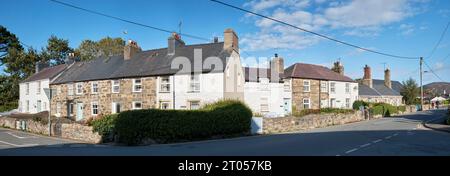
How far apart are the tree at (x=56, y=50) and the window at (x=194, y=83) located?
44.1 meters

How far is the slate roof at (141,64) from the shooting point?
95.9 ft

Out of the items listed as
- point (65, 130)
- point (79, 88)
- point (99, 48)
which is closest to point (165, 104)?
point (65, 130)

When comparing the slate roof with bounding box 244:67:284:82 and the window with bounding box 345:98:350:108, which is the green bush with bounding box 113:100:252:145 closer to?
the slate roof with bounding box 244:67:284:82

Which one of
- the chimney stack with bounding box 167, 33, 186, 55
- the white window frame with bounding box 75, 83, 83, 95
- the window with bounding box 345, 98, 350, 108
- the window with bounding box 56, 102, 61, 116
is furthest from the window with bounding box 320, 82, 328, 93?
the window with bounding box 56, 102, 61, 116

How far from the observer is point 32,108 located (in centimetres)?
4312

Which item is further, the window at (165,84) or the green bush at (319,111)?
the green bush at (319,111)

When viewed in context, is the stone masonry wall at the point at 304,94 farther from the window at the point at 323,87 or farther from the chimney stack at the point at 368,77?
the chimney stack at the point at 368,77

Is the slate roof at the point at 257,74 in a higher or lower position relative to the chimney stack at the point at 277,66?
lower

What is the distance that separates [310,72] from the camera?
42875 millimetres

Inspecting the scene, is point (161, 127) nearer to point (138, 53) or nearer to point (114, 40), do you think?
point (138, 53)

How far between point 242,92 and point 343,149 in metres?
18.0

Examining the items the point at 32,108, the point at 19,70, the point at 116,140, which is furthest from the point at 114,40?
the point at 116,140

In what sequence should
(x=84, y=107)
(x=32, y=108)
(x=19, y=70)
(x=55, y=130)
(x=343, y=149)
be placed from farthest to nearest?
(x=19, y=70), (x=32, y=108), (x=84, y=107), (x=55, y=130), (x=343, y=149)

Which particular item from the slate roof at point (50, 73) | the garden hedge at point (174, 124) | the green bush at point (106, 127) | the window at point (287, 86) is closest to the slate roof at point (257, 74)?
the window at point (287, 86)
